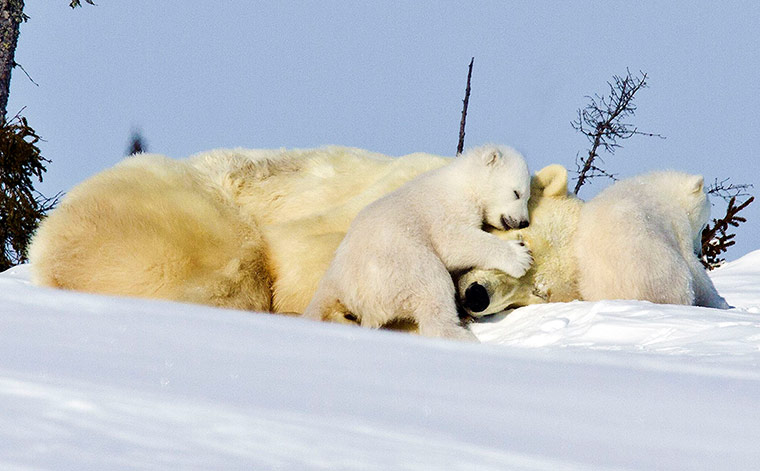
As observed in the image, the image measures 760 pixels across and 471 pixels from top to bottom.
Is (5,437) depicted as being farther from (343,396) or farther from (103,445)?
(343,396)

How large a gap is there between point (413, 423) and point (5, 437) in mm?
648

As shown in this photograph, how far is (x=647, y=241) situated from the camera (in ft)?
12.2

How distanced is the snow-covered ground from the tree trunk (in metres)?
7.22

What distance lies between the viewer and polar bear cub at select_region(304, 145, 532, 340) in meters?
3.41

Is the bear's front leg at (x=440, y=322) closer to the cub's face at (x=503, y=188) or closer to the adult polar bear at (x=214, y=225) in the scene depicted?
the cub's face at (x=503, y=188)

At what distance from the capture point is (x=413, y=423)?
4.87ft

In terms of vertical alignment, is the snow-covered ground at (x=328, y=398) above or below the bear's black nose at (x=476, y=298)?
above

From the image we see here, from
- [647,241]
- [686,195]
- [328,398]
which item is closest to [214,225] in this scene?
[647,241]

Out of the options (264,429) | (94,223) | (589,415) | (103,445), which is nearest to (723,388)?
(589,415)

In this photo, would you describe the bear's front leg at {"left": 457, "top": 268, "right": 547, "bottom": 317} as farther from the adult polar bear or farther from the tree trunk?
the tree trunk

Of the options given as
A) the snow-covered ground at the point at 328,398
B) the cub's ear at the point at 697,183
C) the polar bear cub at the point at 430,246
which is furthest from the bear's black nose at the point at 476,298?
the cub's ear at the point at 697,183

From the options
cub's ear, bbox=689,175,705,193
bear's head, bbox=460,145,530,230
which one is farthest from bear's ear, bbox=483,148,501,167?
cub's ear, bbox=689,175,705,193

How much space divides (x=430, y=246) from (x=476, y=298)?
13.6 inches

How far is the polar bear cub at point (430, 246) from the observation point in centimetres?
341
